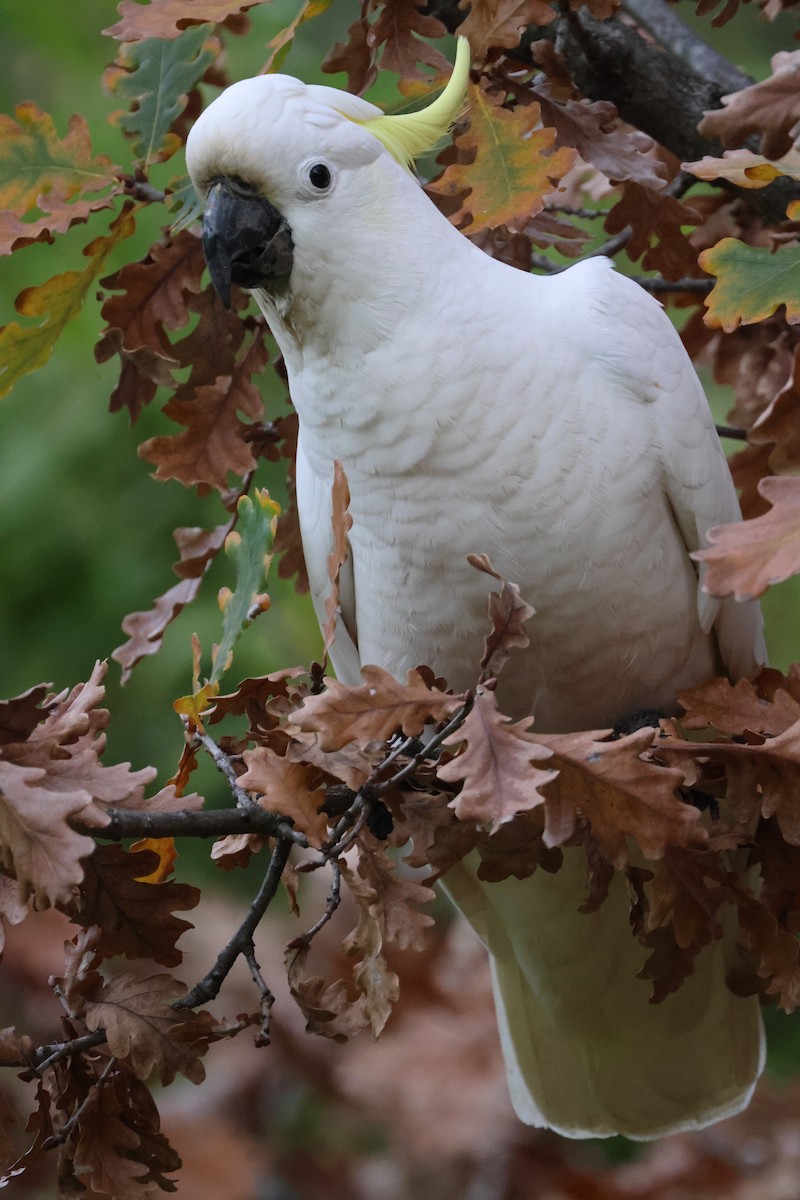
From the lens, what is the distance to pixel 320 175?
1.33 metres

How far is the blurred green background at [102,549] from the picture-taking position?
2660 mm

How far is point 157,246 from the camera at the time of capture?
1.42m

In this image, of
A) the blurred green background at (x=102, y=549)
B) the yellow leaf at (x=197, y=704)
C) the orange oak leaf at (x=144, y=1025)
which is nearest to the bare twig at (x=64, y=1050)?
the orange oak leaf at (x=144, y=1025)

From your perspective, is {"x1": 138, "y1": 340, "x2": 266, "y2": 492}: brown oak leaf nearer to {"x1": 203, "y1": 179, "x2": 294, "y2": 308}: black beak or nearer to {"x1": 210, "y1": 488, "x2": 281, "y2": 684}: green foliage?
{"x1": 203, "y1": 179, "x2": 294, "y2": 308}: black beak

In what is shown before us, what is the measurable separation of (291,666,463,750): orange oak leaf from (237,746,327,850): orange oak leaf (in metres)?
0.05

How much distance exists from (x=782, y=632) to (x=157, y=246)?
1.69 meters

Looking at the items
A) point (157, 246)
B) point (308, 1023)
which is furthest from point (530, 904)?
point (157, 246)

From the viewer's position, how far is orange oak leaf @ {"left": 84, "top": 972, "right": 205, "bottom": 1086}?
3.40 feet

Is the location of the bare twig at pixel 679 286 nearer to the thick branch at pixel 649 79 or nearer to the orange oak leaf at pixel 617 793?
the thick branch at pixel 649 79

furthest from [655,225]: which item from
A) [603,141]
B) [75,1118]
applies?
[75,1118]

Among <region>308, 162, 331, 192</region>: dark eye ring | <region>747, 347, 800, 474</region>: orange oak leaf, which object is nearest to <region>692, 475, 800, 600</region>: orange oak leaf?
<region>747, 347, 800, 474</region>: orange oak leaf

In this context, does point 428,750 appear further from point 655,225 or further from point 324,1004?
point 655,225

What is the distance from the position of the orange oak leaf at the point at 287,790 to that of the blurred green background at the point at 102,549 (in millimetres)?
1553

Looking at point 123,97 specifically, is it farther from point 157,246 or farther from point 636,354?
point 636,354
